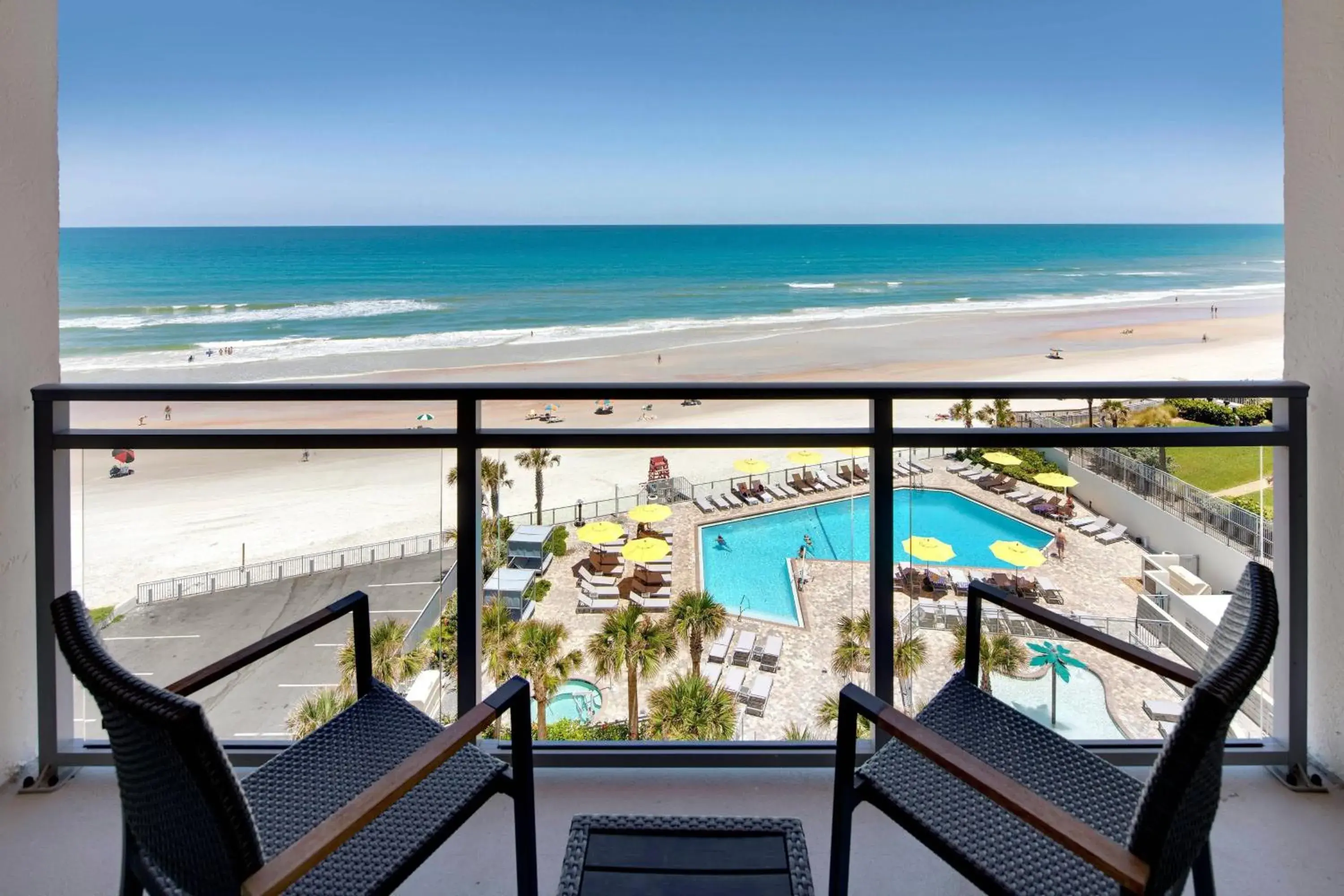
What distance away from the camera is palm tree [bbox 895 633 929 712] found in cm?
190

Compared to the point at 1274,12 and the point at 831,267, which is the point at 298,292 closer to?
the point at 831,267

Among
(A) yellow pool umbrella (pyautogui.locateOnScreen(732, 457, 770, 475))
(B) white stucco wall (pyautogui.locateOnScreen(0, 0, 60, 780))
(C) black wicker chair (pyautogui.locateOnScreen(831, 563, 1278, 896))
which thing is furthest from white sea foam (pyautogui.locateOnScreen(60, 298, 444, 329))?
(C) black wicker chair (pyautogui.locateOnScreen(831, 563, 1278, 896))

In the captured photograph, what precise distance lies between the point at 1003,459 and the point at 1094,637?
26.7 inches

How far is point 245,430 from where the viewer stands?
5.98ft

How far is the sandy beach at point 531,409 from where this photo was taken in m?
1.96

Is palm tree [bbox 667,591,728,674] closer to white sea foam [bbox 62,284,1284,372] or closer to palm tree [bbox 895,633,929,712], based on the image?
palm tree [bbox 895,633,929,712]

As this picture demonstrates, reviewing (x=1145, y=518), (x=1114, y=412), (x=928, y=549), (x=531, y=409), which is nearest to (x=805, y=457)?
(x=928, y=549)

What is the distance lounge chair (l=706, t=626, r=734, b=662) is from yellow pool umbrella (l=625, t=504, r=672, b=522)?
35 cm

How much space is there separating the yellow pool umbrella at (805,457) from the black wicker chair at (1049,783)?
54cm

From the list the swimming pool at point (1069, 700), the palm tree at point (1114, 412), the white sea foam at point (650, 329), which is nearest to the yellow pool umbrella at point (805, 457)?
the swimming pool at point (1069, 700)

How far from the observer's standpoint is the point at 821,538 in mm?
2086

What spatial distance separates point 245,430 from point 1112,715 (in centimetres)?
227

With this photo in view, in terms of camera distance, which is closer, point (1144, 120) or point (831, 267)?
point (1144, 120)

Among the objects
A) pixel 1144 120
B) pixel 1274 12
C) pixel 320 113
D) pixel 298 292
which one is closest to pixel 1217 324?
pixel 1144 120
